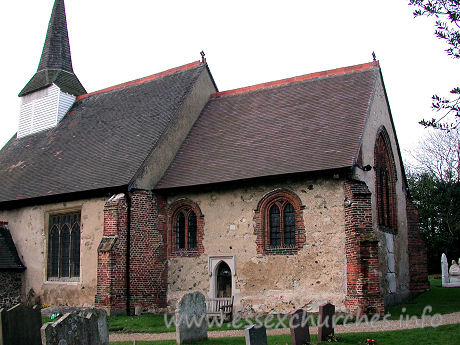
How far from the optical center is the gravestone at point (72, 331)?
336 inches

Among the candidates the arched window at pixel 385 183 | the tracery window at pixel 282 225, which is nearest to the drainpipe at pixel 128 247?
the tracery window at pixel 282 225

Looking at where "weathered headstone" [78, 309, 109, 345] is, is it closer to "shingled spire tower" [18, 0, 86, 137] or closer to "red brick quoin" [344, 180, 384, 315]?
"red brick quoin" [344, 180, 384, 315]

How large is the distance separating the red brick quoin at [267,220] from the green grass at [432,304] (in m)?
3.60

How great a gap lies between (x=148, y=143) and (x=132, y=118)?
3.06 meters

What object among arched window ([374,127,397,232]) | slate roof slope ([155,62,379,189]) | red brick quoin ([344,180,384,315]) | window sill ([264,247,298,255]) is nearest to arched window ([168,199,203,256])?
slate roof slope ([155,62,379,189])

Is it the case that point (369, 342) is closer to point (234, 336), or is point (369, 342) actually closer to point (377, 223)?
point (234, 336)

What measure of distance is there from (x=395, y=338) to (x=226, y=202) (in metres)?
7.98

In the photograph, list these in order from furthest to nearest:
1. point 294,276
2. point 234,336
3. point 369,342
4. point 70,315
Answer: point 294,276 < point 234,336 < point 369,342 < point 70,315

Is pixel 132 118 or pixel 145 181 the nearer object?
pixel 145 181

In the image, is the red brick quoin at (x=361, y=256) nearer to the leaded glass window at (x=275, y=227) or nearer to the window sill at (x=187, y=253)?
the leaded glass window at (x=275, y=227)

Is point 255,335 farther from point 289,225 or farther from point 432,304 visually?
point 432,304

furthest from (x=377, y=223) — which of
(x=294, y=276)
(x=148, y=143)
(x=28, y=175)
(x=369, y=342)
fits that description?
(x=28, y=175)

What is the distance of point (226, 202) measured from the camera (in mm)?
17859

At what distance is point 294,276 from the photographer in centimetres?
1614
